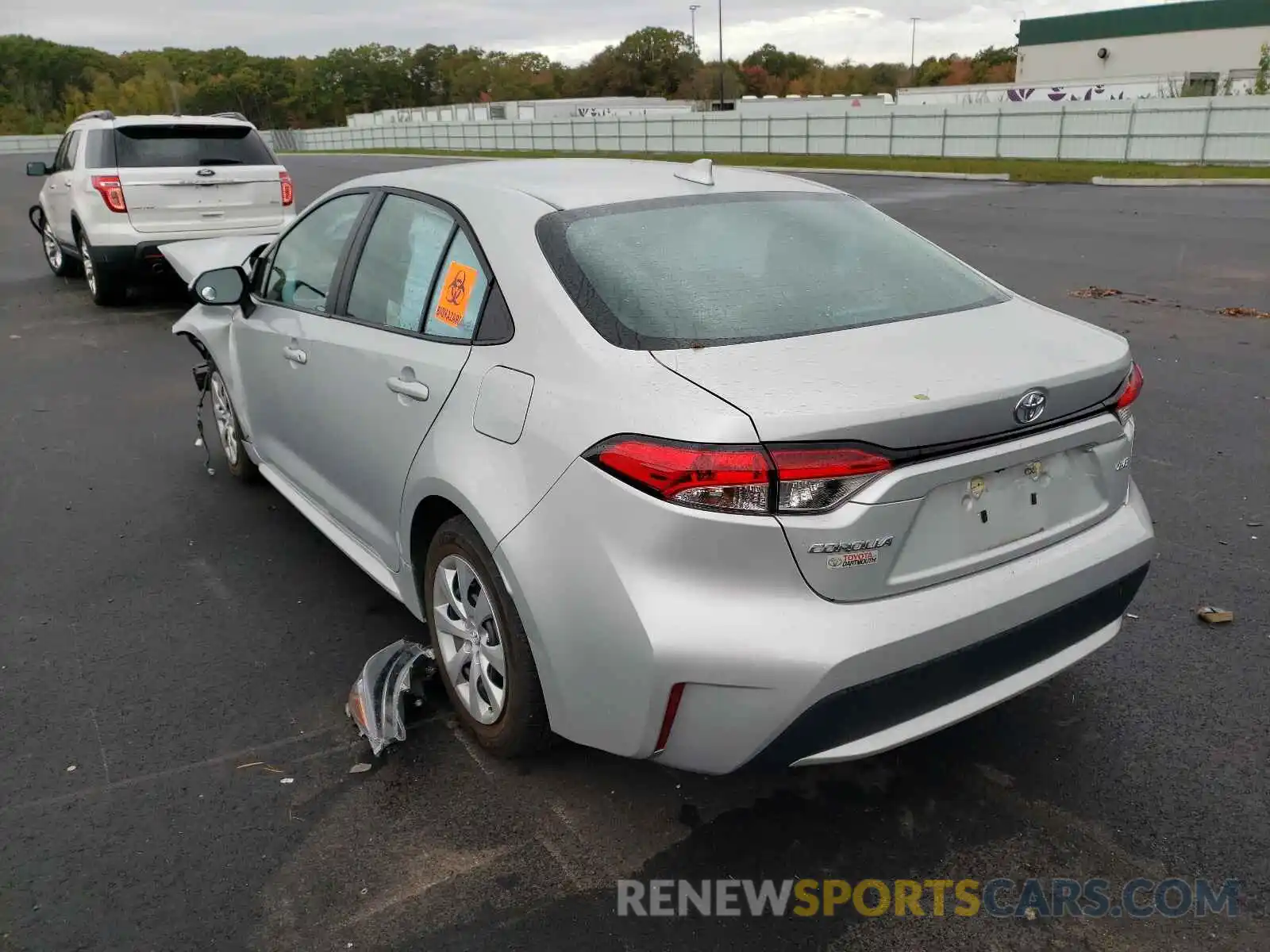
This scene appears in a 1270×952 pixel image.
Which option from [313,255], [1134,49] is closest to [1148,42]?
[1134,49]

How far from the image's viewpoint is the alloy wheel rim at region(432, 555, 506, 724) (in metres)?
2.97

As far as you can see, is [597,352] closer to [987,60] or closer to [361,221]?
[361,221]

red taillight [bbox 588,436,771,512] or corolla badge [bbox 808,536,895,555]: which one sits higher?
red taillight [bbox 588,436,771,512]

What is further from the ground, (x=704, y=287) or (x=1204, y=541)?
(x=704, y=287)

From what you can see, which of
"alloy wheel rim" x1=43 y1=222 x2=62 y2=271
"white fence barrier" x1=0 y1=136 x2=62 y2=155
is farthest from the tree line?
"alloy wheel rim" x1=43 y1=222 x2=62 y2=271

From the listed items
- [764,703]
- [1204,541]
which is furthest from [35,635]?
[1204,541]

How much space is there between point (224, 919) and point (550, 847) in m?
0.82

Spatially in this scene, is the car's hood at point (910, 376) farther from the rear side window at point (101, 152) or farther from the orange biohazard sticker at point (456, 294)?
the rear side window at point (101, 152)

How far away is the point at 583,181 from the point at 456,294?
2.07 feet

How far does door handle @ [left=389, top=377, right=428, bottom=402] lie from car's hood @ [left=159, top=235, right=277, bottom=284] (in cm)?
424

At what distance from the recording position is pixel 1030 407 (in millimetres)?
2551

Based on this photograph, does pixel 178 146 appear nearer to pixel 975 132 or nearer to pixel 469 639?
pixel 469 639

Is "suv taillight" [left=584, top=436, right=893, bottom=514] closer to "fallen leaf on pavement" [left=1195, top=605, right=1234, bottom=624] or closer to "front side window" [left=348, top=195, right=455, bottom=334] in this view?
"front side window" [left=348, top=195, right=455, bottom=334]

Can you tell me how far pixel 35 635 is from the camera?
4035 millimetres
